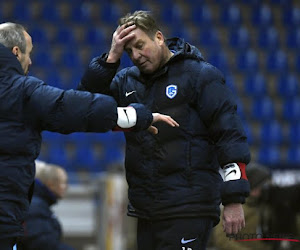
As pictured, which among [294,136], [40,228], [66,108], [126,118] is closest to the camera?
[66,108]

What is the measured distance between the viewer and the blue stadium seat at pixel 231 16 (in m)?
14.6

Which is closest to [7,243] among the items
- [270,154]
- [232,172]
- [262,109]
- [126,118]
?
[126,118]

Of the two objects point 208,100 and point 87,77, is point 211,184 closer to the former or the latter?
point 208,100

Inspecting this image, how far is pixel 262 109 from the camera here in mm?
13852

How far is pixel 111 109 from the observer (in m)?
3.19

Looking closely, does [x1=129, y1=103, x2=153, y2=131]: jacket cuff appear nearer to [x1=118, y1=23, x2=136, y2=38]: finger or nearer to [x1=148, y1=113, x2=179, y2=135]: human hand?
[x1=148, y1=113, x2=179, y2=135]: human hand

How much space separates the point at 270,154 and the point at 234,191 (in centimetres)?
1005

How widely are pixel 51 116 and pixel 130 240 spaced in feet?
18.1

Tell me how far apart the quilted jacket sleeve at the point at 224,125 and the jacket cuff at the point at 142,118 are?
14.7 inches

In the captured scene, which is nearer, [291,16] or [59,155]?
[59,155]

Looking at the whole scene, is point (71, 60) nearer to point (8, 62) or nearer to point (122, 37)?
point (122, 37)

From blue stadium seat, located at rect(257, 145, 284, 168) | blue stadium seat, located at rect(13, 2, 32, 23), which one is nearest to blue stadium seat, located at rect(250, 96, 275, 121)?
blue stadium seat, located at rect(257, 145, 284, 168)

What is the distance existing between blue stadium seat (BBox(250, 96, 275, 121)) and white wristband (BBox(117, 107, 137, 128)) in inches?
420

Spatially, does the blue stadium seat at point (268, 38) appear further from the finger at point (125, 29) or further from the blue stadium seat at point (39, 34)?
the finger at point (125, 29)
